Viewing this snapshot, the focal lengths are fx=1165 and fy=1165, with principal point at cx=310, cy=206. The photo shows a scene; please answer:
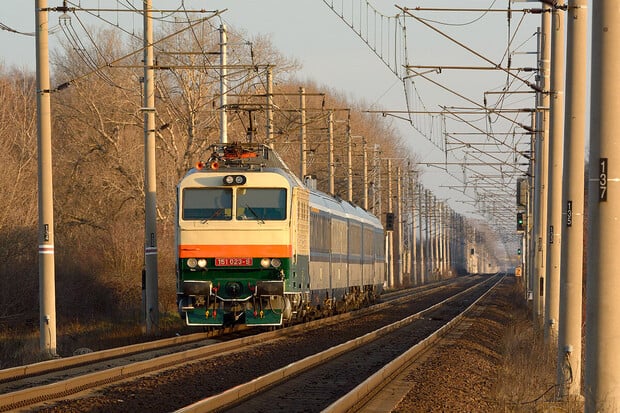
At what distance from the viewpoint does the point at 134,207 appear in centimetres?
4638

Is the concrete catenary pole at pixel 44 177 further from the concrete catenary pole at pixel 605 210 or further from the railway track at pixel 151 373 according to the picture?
the concrete catenary pole at pixel 605 210

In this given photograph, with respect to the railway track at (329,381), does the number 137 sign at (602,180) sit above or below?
above

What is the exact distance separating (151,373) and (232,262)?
680 cm

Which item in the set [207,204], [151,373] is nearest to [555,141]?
[207,204]

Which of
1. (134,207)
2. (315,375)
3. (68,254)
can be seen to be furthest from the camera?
(134,207)

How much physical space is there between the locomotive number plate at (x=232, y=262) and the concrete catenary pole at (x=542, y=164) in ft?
26.6

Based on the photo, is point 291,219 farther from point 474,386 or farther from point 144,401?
point 144,401

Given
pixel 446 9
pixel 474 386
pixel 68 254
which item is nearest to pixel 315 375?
pixel 474 386

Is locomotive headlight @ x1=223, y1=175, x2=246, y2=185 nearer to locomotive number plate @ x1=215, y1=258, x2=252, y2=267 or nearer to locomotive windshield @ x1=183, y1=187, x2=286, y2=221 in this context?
locomotive windshield @ x1=183, y1=187, x2=286, y2=221

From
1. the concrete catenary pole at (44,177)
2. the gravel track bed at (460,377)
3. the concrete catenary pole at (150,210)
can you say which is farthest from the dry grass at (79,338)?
the gravel track bed at (460,377)

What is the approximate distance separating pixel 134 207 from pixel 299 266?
73.4ft

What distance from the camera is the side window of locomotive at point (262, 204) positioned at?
78.7 feet

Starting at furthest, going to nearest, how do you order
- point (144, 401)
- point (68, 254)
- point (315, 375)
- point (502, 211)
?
1. point (502, 211)
2. point (68, 254)
3. point (315, 375)
4. point (144, 401)

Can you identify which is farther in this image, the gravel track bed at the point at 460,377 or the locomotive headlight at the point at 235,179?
the locomotive headlight at the point at 235,179
